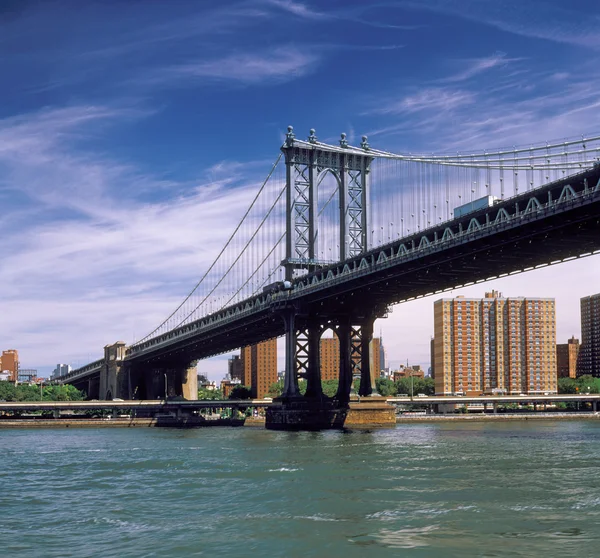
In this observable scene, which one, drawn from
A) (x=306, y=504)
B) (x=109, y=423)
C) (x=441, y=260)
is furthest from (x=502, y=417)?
(x=306, y=504)

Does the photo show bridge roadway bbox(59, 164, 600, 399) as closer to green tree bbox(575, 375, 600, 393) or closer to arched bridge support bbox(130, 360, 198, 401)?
arched bridge support bbox(130, 360, 198, 401)

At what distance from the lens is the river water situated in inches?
919

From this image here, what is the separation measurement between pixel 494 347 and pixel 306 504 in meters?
164

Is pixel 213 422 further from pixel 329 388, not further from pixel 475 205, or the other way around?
pixel 475 205

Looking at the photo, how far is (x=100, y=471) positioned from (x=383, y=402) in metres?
49.0

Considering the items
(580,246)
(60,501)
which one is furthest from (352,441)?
(60,501)

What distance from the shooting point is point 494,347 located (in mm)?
189625

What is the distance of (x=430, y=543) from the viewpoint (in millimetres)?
23219

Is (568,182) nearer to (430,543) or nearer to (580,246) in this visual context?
(580,246)

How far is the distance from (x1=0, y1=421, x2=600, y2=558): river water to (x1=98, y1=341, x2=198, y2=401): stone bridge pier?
359 feet

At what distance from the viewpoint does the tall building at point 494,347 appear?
188m

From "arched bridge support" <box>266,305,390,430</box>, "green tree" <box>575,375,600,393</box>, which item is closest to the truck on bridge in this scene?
"arched bridge support" <box>266,305,390,430</box>

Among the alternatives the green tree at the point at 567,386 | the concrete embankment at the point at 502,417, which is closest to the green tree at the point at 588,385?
the green tree at the point at 567,386

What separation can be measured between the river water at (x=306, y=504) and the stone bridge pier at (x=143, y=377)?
109m
